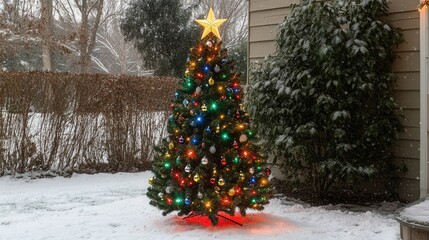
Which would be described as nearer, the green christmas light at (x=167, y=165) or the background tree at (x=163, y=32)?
the green christmas light at (x=167, y=165)

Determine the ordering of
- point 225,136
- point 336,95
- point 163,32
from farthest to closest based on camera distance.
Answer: point 163,32 < point 336,95 < point 225,136

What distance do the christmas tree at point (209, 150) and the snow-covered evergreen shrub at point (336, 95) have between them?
1.25 meters

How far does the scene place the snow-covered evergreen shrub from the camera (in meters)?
6.14

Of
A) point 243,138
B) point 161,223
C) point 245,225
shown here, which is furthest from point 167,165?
point 245,225

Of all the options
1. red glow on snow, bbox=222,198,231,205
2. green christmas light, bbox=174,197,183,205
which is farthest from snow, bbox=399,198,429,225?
green christmas light, bbox=174,197,183,205

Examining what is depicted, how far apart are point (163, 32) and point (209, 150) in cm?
1336

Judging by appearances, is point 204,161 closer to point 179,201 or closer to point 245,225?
point 179,201

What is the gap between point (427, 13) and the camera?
5.50 m

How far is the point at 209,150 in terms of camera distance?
4953 mm

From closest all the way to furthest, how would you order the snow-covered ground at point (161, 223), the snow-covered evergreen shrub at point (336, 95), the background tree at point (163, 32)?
the snow-covered ground at point (161, 223), the snow-covered evergreen shrub at point (336, 95), the background tree at point (163, 32)

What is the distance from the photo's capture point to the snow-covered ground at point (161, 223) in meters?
4.79

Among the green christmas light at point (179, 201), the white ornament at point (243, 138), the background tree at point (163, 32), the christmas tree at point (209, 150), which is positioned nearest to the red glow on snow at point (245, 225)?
the christmas tree at point (209, 150)

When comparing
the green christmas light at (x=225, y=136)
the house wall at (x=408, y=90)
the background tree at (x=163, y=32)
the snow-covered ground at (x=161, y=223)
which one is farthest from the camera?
the background tree at (x=163, y=32)

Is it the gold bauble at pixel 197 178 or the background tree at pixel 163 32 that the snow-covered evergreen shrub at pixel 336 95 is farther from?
the background tree at pixel 163 32
